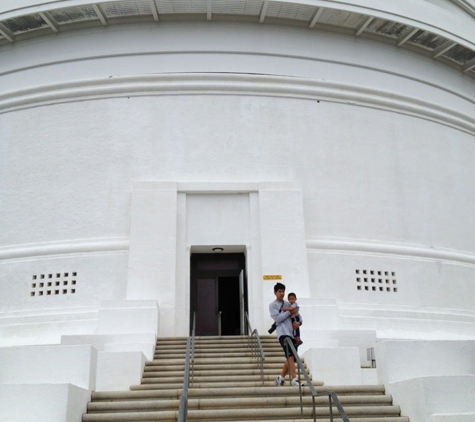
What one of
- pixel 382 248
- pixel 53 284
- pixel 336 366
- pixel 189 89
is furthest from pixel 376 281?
pixel 53 284

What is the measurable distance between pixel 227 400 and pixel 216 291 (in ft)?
21.6

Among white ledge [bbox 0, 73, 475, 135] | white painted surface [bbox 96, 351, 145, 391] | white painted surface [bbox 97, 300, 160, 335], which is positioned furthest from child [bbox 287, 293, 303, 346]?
white ledge [bbox 0, 73, 475, 135]

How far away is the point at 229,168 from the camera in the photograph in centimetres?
1362

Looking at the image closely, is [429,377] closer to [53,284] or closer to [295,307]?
[295,307]

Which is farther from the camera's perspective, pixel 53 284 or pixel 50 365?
pixel 53 284

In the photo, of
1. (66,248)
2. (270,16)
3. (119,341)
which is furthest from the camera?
(270,16)

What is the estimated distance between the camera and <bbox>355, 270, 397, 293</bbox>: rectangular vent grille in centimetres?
1318

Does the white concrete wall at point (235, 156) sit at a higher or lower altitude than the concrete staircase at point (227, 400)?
higher

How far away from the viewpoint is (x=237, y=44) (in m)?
14.4

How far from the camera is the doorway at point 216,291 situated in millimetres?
13682

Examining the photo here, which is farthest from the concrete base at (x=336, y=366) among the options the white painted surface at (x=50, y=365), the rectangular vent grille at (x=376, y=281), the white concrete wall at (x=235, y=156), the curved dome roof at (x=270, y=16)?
the curved dome roof at (x=270, y=16)

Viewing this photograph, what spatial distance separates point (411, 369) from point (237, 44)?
9.46 meters

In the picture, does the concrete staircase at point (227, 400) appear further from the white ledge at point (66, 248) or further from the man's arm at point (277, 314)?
the white ledge at point (66, 248)

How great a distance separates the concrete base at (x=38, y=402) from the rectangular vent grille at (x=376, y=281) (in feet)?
26.5
